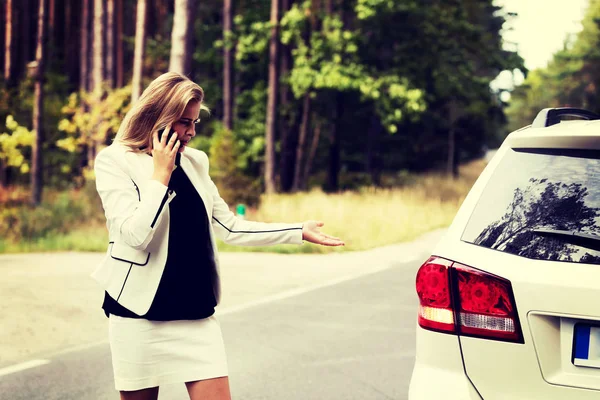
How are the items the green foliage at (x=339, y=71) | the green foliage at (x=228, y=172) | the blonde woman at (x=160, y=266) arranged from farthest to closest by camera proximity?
1. the green foliage at (x=339, y=71)
2. the green foliage at (x=228, y=172)
3. the blonde woman at (x=160, y=266)

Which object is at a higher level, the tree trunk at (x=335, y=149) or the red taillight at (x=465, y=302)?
the red taillight at (x=465, y=302)

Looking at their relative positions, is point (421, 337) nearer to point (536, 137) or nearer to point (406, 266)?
point (536, 137)

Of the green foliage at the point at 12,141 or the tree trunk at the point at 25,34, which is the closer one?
the green foliage at the point at 12,141

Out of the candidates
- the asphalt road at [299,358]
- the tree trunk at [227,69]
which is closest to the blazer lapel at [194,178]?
the asphalt road at [299,358]

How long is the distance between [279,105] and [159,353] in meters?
27.9

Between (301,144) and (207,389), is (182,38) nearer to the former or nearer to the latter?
(207,389)

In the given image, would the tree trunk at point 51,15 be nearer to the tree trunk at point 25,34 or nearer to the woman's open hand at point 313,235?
the tree trunk at point 25,34

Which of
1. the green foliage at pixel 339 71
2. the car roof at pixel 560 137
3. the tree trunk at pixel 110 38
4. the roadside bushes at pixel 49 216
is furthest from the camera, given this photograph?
the tree trunk at pixel 110 38

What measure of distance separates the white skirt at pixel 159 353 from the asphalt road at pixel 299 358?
2415 mm

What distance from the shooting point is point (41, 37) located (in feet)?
73.9

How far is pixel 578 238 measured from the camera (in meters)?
2.85

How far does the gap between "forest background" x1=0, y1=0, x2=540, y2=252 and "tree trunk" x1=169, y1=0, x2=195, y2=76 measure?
0.03 meters

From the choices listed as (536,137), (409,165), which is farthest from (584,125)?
(409,165)

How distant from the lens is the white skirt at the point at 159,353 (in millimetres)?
3281
